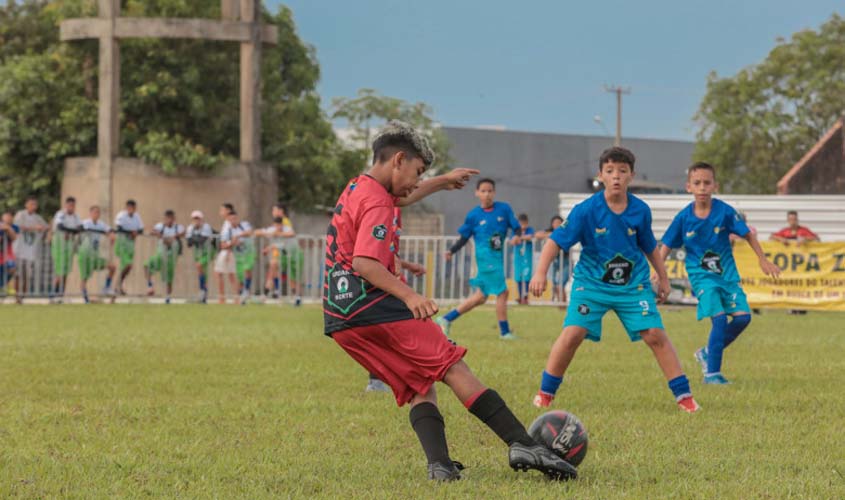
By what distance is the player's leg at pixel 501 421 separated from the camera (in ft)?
18.9

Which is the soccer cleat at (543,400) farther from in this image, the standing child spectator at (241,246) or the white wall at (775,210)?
the white wall at (775,210)

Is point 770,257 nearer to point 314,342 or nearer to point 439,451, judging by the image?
point 314,342

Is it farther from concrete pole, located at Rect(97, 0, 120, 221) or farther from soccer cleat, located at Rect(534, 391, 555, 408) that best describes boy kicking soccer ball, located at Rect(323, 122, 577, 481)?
concrete pole, located at Rect(97, 0, 120, 221)

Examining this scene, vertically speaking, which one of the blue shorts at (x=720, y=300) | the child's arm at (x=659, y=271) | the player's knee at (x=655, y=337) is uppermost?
the child's arm at (x=659, y=271)

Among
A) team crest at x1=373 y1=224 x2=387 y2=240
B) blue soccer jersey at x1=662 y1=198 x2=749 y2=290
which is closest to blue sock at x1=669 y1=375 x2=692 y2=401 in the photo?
blue soccer jersey at x1=662 y1=198 x2=749 y2=290

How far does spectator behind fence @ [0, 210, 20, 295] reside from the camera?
24062 millimetres

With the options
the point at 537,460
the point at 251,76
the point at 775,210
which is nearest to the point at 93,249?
the point at 251,76

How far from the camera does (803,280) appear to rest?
2325 centimetres

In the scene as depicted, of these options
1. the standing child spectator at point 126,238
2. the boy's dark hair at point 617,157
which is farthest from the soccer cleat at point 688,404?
the standing child spectator at point 126,238

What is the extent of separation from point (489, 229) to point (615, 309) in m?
6.98

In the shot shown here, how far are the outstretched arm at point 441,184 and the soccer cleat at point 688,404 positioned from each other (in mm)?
2979

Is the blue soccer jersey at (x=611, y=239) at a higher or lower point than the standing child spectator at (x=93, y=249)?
higher

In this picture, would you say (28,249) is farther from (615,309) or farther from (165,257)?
(615,309)

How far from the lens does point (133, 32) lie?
108 feet
